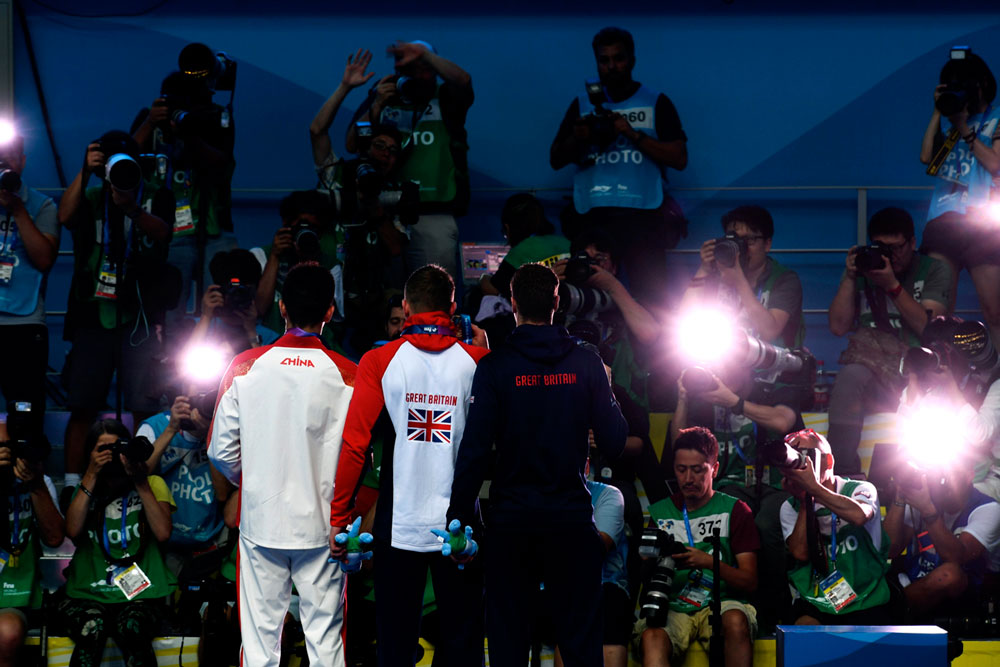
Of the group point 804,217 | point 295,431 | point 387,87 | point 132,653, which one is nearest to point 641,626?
point 295,431

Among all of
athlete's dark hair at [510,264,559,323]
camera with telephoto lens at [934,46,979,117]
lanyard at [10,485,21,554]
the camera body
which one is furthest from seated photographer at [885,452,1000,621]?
the camera body

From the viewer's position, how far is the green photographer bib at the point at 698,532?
A: 5.31m

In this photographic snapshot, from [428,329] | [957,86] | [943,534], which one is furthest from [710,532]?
[957,86]

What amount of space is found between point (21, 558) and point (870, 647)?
12.1 ft

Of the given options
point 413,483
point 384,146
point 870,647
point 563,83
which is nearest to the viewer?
point 870,647

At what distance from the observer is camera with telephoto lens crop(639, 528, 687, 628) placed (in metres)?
4.96

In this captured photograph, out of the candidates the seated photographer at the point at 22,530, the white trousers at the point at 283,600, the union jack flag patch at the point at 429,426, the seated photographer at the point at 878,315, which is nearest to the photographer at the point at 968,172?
the seated photographer at the point at 878,315

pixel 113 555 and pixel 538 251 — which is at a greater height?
pixel 538 251

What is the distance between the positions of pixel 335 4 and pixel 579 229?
2.55 meters

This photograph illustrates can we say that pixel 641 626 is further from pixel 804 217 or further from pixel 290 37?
pixel 290 37

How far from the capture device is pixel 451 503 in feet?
13.2

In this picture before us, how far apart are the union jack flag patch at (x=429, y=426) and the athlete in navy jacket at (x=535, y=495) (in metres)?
0.16

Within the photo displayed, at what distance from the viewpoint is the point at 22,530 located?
5.44m

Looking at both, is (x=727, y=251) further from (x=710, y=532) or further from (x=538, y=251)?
(x=710, y=532)
